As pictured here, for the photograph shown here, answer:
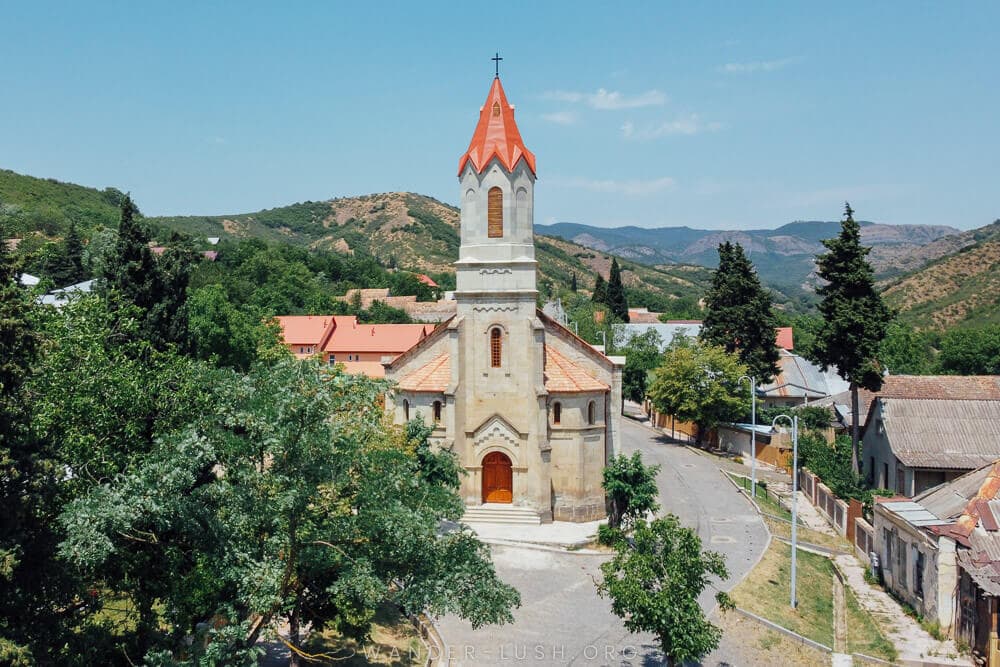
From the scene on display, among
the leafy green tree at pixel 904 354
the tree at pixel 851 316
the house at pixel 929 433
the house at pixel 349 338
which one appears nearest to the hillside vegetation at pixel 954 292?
the leafy green tree at pixel 904 354

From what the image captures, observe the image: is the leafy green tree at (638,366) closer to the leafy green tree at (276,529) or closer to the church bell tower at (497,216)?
the church bell tower at (497,216)

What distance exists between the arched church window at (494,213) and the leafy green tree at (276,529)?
18.0 m

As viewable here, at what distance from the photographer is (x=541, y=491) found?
33312mm

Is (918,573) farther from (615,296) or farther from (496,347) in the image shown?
(615,296)

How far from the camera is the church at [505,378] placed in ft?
109

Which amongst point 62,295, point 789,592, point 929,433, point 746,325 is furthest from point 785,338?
point 62,295

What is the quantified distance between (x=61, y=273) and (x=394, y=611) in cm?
6193

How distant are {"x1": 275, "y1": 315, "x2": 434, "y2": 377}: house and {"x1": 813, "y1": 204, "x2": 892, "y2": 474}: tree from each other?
4576 cm

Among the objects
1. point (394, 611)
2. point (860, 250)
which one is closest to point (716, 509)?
point (860, 250)

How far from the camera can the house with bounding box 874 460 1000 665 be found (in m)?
23.3

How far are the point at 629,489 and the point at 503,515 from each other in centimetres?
576

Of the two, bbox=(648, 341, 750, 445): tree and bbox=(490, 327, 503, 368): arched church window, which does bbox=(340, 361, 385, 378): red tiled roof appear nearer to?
bbox=(648, 341, 750, 445): tree

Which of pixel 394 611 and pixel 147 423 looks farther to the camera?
pixel 394 611

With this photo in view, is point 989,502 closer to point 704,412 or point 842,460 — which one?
point 842,460
